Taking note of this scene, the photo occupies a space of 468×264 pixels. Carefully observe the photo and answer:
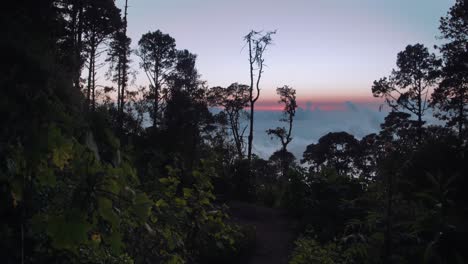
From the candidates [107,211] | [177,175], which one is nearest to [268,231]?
[177,175]

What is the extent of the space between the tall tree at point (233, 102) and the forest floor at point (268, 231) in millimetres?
16217

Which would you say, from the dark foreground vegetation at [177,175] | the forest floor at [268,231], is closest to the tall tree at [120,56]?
the dark foreground vegetation at [177,175]

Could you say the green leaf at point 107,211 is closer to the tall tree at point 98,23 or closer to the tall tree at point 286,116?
the tall tree at point 98,23

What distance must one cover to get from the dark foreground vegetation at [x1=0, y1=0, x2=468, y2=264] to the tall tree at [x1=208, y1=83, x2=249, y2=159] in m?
0.19

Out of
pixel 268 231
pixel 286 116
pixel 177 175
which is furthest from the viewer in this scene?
pixel 286 116

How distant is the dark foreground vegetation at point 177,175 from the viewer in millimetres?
824

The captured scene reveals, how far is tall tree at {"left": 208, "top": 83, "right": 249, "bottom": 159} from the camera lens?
2723cm

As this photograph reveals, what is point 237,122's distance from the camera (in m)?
28.1

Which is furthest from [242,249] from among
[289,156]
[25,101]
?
[289,156]

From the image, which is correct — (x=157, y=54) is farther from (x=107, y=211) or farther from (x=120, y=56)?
(x=107, y=211)

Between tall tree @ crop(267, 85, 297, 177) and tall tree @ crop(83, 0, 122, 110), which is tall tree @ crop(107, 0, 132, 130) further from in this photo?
tall tree @ crop(267, 85, 297, 177)

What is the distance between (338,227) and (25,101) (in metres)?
7.23

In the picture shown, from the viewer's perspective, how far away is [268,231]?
885 centimetres

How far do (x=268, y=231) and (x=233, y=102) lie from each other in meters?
19.6
